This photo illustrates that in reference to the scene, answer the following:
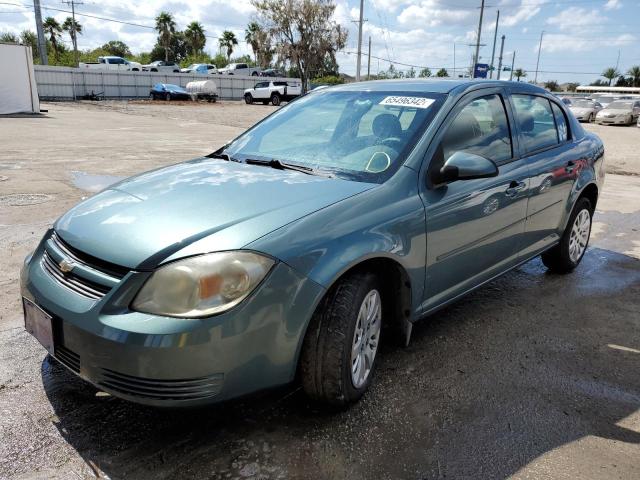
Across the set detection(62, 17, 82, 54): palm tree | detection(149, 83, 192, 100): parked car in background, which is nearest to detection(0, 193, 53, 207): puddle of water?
detection(149, 83, 192, 100): parked car in background

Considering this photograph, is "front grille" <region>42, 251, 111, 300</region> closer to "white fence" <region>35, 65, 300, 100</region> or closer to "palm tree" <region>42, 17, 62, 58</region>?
"white fence" <region>35, 65, 300, 100</region>

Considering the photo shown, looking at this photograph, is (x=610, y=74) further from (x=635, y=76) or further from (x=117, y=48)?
(x=117, y=48)

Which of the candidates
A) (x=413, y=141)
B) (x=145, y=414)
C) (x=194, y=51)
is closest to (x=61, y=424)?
(x=145, y=414)

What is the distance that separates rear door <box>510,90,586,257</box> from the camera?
12.7ft

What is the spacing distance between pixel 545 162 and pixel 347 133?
5.42 feet

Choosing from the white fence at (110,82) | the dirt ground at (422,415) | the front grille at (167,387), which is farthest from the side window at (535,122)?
the white fence at (110,82)

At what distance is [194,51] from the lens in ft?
258

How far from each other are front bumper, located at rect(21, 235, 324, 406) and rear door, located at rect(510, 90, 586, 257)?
7.57ft

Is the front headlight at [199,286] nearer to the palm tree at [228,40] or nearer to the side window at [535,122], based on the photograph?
the side window at [535,122]

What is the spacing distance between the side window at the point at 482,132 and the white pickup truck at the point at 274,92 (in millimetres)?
34845

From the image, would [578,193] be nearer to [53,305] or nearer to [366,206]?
[366,206]

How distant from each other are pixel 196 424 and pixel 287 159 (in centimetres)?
157

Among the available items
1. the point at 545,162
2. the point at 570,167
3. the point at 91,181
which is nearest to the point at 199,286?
the point at 545,162

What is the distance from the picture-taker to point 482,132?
3500 mm
